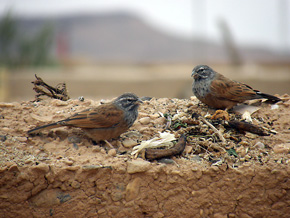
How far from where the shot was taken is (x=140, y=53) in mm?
58312

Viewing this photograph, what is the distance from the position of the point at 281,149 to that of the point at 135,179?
182cm

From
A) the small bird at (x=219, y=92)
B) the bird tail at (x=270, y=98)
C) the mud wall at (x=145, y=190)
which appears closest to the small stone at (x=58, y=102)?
the mud wall at (x=145, y=190)

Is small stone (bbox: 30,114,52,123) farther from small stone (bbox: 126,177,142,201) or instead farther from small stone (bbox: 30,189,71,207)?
small stone (bbox: 126,177,142,201)

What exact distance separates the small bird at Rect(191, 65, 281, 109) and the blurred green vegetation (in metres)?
20.1

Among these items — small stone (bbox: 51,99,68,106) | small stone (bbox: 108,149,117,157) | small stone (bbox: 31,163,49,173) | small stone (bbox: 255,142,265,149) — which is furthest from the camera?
small stone (bbox: 51,99,68,106)

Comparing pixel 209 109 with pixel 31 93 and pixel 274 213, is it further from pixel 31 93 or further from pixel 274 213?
pixel 31 93

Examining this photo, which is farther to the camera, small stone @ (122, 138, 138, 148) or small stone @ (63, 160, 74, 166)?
Answer: small stone @ (122, 138, 138, 148)

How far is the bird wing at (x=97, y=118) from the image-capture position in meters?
4.31

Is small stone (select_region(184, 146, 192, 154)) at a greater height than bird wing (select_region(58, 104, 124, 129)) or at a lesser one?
lesser

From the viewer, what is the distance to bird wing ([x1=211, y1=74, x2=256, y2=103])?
17.0 ft

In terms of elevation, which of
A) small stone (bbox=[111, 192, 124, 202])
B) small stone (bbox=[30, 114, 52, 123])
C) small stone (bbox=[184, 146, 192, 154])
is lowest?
small stone (bbox=[111, 192, 124, 202])

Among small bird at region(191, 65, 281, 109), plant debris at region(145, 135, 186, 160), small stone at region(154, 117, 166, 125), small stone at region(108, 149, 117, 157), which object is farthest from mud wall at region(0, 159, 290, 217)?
small bird at region(191, 65, 281, 109)

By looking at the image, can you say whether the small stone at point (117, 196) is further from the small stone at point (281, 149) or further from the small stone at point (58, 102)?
the small stone at point (281, 149)

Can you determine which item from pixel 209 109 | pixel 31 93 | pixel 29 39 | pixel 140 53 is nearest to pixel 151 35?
pixel 140 53
